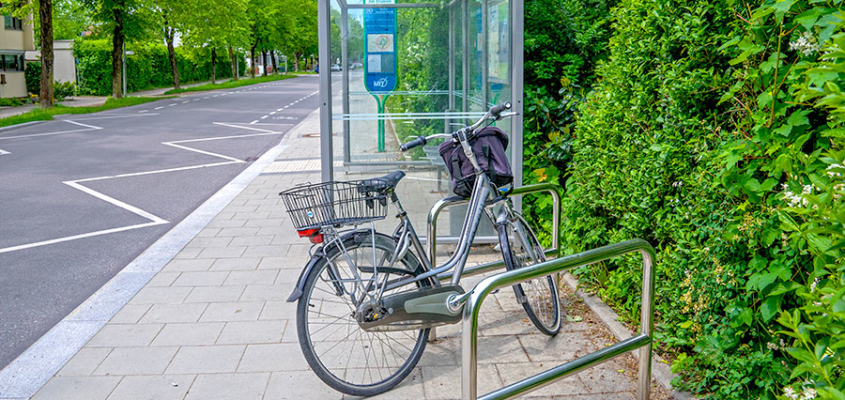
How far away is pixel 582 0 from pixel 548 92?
0.81m

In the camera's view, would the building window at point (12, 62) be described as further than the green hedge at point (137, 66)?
No

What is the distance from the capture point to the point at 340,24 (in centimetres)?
681

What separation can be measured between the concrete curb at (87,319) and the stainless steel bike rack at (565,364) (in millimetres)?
2267

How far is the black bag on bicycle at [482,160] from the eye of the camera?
13.7 feet

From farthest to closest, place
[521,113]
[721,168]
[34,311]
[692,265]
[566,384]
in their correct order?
[521,113], [34,311], [566,384], [692,265], [721,168]

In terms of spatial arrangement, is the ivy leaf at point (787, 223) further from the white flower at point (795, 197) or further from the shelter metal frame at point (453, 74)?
the shelter metal frame at point (453, 74)

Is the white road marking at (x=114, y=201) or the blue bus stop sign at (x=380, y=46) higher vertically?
the blue bus stop sign at (x=380, y=46)

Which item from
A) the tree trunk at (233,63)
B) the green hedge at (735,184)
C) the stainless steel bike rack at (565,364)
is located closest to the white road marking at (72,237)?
the stainless steel bike rack at (565,364)

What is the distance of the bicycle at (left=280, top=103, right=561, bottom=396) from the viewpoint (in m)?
3.67

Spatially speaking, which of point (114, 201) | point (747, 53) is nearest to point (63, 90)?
point (114, 201)

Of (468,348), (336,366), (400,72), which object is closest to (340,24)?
(400,72)

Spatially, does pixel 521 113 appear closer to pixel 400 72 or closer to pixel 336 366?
pixel 400 72

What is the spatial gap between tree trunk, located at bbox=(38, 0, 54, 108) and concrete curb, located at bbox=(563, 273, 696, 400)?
2515cm

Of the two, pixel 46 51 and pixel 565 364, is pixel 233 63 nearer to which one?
pixel 46 51
